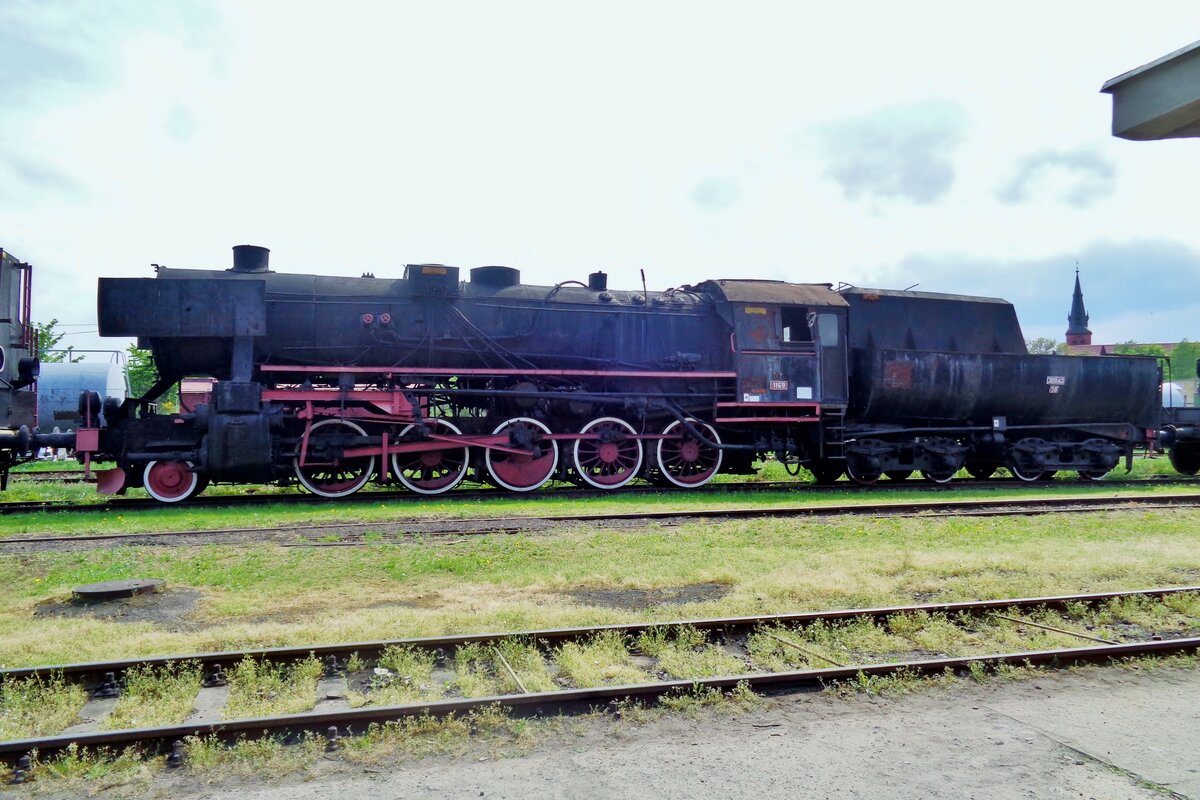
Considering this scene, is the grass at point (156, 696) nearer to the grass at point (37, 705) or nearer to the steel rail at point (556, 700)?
the grass at point (37, 705)

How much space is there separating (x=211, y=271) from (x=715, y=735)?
11688mm

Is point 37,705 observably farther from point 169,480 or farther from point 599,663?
point 169,480

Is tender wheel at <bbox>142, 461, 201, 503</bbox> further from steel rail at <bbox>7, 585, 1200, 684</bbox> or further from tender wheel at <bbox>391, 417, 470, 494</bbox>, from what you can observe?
steel rail at <bbox>7, 585, 1200, 684</bbox>

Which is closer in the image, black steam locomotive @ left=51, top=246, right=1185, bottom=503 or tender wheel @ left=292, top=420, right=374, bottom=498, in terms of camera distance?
black steam locomotive @ left=51, top=246, right=1185, bottom=503

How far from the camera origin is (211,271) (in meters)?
13.1

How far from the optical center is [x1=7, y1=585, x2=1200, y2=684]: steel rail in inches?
184

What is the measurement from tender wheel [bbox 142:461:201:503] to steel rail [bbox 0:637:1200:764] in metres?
9.62

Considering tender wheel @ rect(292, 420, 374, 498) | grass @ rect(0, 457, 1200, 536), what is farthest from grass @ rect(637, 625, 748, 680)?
tender wheel @ rect(292, 420, 374, 498)

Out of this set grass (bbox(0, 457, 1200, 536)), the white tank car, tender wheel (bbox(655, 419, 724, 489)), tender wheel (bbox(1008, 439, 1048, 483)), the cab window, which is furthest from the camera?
the white tank car

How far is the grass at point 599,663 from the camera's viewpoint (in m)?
4.79

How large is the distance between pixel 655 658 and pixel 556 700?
1.07m

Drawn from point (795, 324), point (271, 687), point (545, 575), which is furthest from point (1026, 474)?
point (271, 687)

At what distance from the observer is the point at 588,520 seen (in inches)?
422

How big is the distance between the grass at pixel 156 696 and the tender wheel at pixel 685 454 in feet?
35.3
